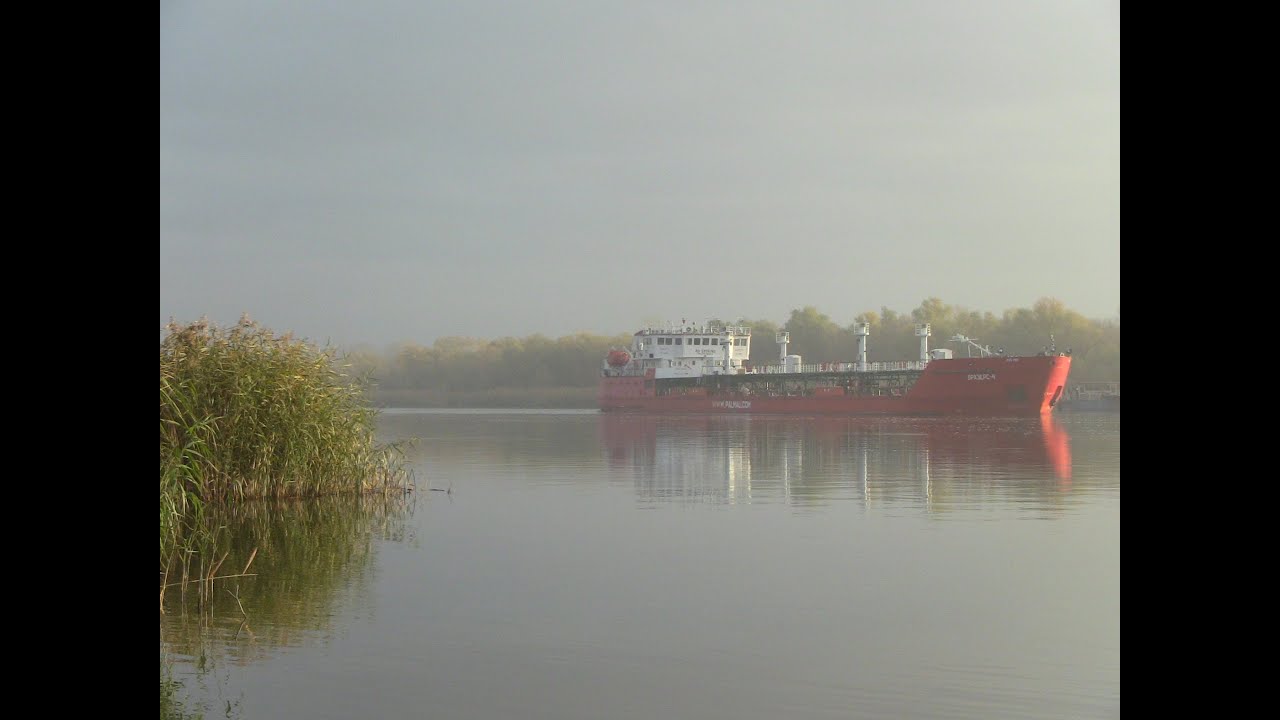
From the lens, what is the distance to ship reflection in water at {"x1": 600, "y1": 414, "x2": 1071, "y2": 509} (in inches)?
531

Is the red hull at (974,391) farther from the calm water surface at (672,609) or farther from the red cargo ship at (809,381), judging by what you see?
the calm water surface at (672,609)

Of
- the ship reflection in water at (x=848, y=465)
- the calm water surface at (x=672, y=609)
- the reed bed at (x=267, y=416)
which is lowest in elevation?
the ship reflection in water at (x=848, y=465)

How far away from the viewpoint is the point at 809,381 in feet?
147

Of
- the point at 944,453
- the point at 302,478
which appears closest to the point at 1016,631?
the point at 302,478

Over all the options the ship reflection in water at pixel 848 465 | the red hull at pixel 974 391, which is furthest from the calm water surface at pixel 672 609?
the red hull at pixel 974 391

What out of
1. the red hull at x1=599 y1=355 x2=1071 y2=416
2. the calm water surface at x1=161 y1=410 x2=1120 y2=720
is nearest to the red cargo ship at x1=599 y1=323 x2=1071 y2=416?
the red hull at x1=599 y1=355 x2=1071 y2=416

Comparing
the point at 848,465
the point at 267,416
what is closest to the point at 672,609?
the point at 267,416

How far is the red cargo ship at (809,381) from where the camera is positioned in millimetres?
37625

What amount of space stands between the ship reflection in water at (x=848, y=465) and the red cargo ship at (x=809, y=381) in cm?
572

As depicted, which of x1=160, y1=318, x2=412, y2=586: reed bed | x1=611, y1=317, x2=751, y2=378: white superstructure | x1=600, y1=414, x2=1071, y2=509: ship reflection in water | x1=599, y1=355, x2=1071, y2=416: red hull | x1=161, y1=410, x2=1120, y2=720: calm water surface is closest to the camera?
x1=161, y1=410, x2=1120, y2=720: calm water surface

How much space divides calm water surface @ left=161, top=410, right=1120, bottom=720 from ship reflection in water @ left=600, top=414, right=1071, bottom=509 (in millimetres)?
230

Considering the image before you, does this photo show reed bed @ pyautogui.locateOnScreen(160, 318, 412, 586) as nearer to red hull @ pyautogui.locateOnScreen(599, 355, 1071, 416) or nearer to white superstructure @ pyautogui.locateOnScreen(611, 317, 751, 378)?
red hull @ pyautogui.locateOnScreen(599, 355, 1071, 416)
